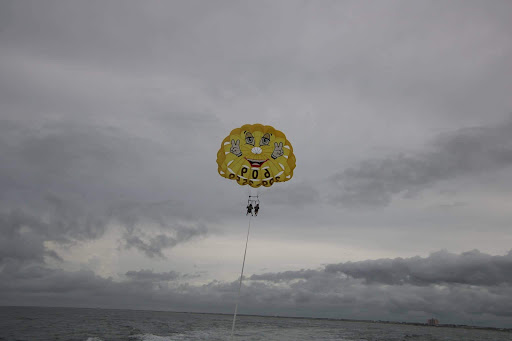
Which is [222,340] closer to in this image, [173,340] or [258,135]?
[173,340]

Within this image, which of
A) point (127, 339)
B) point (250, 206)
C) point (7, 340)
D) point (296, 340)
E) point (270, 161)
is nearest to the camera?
point (250, 206)

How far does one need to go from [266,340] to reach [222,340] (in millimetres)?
5678

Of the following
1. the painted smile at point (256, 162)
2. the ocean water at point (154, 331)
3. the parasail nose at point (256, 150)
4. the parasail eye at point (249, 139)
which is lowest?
the ocean water at point (154, 331)

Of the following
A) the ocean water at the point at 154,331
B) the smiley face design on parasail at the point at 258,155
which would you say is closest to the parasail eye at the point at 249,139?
the smiley face design on parasail at the point at 258,155

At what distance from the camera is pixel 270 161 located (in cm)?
1808

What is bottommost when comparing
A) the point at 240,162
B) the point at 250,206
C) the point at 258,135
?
the point at 250,206

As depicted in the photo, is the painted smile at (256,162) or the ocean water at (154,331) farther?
the ocean water at (154,331)

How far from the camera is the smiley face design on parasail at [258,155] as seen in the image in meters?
18.0

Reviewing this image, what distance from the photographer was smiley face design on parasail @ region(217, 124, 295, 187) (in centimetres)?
1803

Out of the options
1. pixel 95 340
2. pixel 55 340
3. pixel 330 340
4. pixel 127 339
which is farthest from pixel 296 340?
pixel 55 340

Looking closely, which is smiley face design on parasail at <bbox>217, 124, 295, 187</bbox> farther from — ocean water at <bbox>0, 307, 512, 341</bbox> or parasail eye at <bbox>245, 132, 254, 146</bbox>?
ocean water at <bbox>0, 307, 512, 341</bbox>

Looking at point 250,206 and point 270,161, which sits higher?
point 270,161

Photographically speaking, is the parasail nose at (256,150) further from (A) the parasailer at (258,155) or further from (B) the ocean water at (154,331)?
(B) the ocean water at (154,331)

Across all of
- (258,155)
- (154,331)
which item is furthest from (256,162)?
(154,331)
